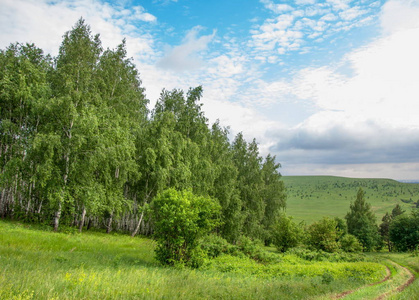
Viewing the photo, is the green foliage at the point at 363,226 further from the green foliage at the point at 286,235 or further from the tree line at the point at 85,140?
the tree line at the point at 85,140

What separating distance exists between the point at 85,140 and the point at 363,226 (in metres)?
68.5

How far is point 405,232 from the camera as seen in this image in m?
61.2

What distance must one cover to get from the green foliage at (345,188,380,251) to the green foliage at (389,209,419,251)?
4.51 m

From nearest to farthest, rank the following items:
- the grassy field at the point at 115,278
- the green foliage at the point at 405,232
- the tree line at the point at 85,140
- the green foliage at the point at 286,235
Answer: the grassy field at the point at 115,278 → the tree line at the point at 85,140 → the green foliage at the point at 286,235 → the green foliage at the point at 405,232

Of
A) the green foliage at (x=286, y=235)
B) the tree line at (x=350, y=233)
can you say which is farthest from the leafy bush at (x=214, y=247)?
the green foliage at (x=286, y=235)

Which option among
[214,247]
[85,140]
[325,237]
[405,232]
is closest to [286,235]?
[325,237]

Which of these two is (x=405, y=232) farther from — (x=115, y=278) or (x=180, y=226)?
(x=115, y=278)

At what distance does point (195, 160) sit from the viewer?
33.2 meters

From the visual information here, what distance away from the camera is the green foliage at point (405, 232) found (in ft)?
194

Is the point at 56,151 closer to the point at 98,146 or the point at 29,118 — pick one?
the point at 98,146

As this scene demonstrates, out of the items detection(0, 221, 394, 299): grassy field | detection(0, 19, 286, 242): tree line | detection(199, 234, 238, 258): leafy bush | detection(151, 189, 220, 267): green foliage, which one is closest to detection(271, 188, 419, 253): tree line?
detection(0, 19, 286, 242): tree line

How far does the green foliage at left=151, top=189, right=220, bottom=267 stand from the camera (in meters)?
14.9

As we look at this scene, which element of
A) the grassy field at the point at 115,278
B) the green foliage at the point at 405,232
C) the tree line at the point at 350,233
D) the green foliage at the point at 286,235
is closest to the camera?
the grassy field at the point at 115,278

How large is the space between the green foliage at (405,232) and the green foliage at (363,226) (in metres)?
4.51
